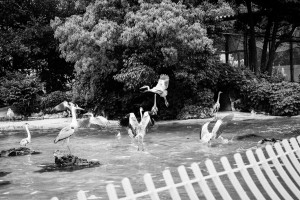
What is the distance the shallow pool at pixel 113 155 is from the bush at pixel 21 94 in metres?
6.98

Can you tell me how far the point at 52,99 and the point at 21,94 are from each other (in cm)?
176

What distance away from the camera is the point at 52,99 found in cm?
2780

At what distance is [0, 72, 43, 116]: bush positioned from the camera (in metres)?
27.4

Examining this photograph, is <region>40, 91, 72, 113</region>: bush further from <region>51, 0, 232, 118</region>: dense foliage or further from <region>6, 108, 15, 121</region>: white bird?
<region>51, 0, 232, 118</region>: dense foliage

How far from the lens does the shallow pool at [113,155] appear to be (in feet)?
29.3

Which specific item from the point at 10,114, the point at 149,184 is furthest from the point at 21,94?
the point at 149,184

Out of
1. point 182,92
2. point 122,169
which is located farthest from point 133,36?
point 122,169

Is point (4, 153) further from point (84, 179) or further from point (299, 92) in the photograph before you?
point (299, 92)

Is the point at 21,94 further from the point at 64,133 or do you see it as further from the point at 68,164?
the point at 68,164

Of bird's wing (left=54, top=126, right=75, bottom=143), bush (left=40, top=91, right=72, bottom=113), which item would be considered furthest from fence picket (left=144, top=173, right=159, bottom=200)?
bush (left=40, top=91, right=72, bottom=113)

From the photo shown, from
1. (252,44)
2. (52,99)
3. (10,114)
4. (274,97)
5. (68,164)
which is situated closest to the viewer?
(68,164)

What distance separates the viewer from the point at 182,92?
2356 cm

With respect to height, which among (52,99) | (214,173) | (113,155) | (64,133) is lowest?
(113,155)

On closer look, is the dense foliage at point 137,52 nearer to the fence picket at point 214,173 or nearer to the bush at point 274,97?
the bush at point 274,97
